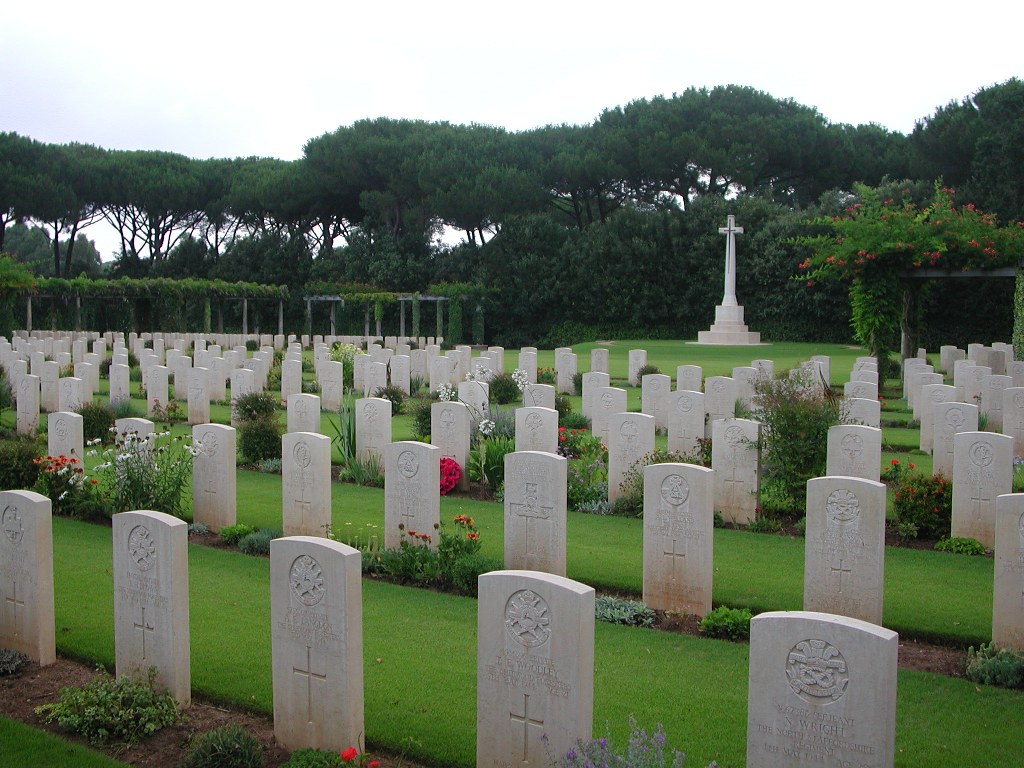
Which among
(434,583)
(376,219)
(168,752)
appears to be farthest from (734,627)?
(376,219)

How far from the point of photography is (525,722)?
4512 mm

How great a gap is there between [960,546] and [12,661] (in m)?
7.33

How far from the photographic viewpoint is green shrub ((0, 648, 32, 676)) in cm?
608

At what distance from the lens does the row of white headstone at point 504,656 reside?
3.89 meters

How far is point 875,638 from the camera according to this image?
12.5 ft

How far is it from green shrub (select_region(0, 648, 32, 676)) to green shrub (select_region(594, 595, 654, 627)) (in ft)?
12.1

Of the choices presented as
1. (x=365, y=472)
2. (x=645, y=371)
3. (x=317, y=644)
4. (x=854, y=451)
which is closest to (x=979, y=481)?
(x=854, y=451)

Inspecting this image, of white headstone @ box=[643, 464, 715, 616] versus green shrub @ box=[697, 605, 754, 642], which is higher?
white headstone @ box=[643, 464, 715, 616]

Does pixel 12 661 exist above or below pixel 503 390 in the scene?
below

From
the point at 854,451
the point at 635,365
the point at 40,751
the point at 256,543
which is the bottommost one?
the point at 40,751

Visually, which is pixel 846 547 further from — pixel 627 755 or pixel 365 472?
pixel 365 472

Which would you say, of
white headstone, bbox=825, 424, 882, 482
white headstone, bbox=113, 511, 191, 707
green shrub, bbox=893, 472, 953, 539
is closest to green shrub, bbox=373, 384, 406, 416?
white headstone, bbox=825, 424, 882, 482

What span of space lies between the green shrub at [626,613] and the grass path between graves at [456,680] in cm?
16

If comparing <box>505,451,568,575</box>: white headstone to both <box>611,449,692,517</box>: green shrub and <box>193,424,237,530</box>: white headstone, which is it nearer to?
<box>611,449,692,517</box>: green shrub
